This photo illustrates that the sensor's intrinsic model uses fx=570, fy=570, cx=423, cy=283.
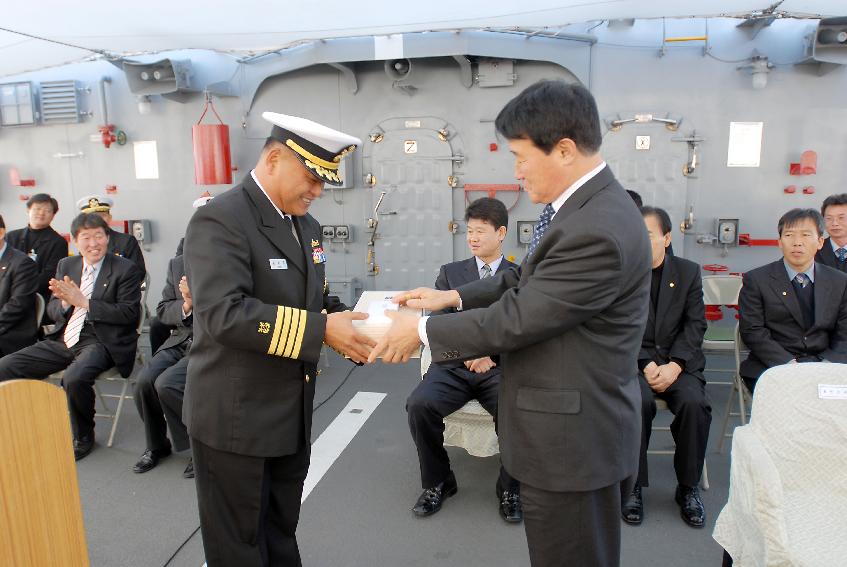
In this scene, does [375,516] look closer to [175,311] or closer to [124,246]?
[175,311]

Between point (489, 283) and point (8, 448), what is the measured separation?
1691 millimetres

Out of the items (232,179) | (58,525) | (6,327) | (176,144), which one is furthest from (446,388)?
(176,144)

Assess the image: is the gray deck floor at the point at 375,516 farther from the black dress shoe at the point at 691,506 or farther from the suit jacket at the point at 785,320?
the suit jacket at the point at 785,320

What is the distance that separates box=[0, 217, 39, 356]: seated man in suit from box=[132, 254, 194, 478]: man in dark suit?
125cm

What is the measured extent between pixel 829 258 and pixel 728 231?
1455 mm

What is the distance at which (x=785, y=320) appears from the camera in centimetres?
375

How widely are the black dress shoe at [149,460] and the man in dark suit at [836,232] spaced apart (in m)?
5.29

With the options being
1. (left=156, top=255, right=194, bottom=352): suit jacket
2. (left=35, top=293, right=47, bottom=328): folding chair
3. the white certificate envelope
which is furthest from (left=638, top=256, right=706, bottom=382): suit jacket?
(left=35, top=293, right=47, bottom=328): folding chair

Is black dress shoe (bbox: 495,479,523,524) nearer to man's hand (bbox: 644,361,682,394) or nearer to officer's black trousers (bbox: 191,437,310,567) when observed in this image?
man's hand (bbox: 644,361,682,394)

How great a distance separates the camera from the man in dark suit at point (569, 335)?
157cm

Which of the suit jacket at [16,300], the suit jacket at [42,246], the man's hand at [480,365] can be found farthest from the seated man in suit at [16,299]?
the man's hand at [480,365]

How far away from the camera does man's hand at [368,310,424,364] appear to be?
1922 mm

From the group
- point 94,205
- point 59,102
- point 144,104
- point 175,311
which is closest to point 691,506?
point 175,311

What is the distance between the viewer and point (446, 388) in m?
3.43
